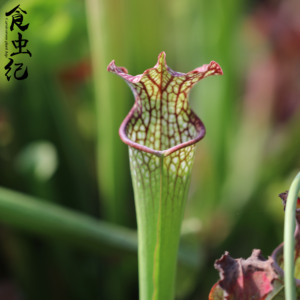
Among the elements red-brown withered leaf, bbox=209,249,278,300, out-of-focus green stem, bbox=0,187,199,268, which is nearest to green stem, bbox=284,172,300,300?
red-brown withered leaf, bbox=209,249,278,300

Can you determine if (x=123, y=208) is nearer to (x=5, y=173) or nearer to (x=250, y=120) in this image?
(x=5, y=173)

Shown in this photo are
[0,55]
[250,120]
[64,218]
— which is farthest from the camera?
[250,120]

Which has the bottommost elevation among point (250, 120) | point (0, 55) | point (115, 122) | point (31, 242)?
point (31, 242)

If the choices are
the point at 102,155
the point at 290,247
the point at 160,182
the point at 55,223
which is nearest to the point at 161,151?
the point at 160,182

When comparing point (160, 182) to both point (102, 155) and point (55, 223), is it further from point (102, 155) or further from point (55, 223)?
point (102, 155)

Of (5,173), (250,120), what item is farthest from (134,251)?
(250,120)

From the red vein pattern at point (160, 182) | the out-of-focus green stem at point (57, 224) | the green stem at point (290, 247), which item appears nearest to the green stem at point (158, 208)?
the red vein pattern at point (160, 182)

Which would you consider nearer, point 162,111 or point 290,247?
point 290,247
